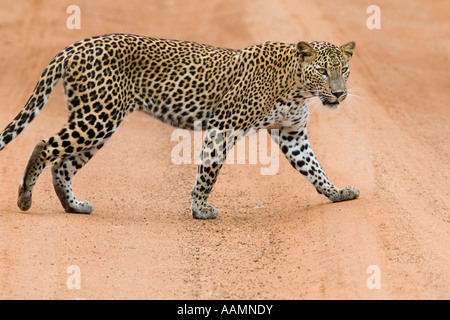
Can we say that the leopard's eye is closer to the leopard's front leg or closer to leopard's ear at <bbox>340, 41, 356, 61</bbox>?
leopard's ear at <bbox>340, 41, 356, 61</bbox>

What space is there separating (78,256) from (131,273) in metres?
0.64

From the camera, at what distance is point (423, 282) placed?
745 cm

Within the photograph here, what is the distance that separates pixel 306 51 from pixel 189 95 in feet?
4.93

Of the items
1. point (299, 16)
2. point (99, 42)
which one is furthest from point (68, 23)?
point (99, 42)

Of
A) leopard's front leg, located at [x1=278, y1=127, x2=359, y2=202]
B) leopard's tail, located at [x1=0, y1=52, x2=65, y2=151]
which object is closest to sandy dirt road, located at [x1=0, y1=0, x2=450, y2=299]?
leopard's front leg, located at [x1=278, y1=127, x2=359, y2=202]

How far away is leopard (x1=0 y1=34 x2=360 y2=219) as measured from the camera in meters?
9.54

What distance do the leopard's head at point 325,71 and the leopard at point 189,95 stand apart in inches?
0.5

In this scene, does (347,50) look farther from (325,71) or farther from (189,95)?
(189,95)

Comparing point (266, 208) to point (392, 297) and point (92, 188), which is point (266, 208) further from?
point (392, 297)

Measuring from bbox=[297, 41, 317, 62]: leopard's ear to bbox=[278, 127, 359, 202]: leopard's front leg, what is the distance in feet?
3.26

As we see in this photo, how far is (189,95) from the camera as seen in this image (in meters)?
10.2

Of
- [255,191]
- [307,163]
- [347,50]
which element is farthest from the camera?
[255,191]

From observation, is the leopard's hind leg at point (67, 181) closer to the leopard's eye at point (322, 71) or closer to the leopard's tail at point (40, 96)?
the leopard's tail at point (40, 96)

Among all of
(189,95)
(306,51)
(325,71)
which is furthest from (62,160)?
(325,71)
